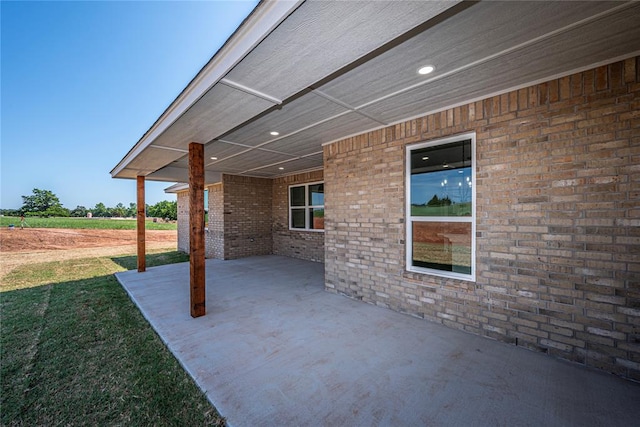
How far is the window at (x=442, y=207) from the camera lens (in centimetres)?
348

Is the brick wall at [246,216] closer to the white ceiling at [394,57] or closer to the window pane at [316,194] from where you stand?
the window pane at [316,194]

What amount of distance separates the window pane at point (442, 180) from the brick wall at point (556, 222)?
228 mm

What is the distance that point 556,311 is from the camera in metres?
2.76

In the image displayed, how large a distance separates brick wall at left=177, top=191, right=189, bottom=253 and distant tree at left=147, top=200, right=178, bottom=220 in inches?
1629

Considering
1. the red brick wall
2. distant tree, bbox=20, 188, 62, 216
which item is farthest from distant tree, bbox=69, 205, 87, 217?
the red brick wall

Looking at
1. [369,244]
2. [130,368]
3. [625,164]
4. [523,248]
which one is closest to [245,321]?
[130,368]

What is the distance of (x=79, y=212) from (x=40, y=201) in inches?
365

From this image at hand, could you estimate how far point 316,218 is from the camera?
29.0 feet

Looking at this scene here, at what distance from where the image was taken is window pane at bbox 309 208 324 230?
865cm

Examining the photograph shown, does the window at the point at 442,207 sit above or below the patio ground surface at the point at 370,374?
above

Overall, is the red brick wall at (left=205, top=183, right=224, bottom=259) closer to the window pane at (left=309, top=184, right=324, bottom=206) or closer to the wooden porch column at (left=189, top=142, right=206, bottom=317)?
the window pane at (left=309, top=184, right=324, bottom=206)

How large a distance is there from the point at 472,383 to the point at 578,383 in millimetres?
1002

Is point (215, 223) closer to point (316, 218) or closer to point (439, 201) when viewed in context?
point (316, 218)

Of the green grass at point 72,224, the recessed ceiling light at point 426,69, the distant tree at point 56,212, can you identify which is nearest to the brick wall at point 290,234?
the recessed ceiling light at point 426,69
